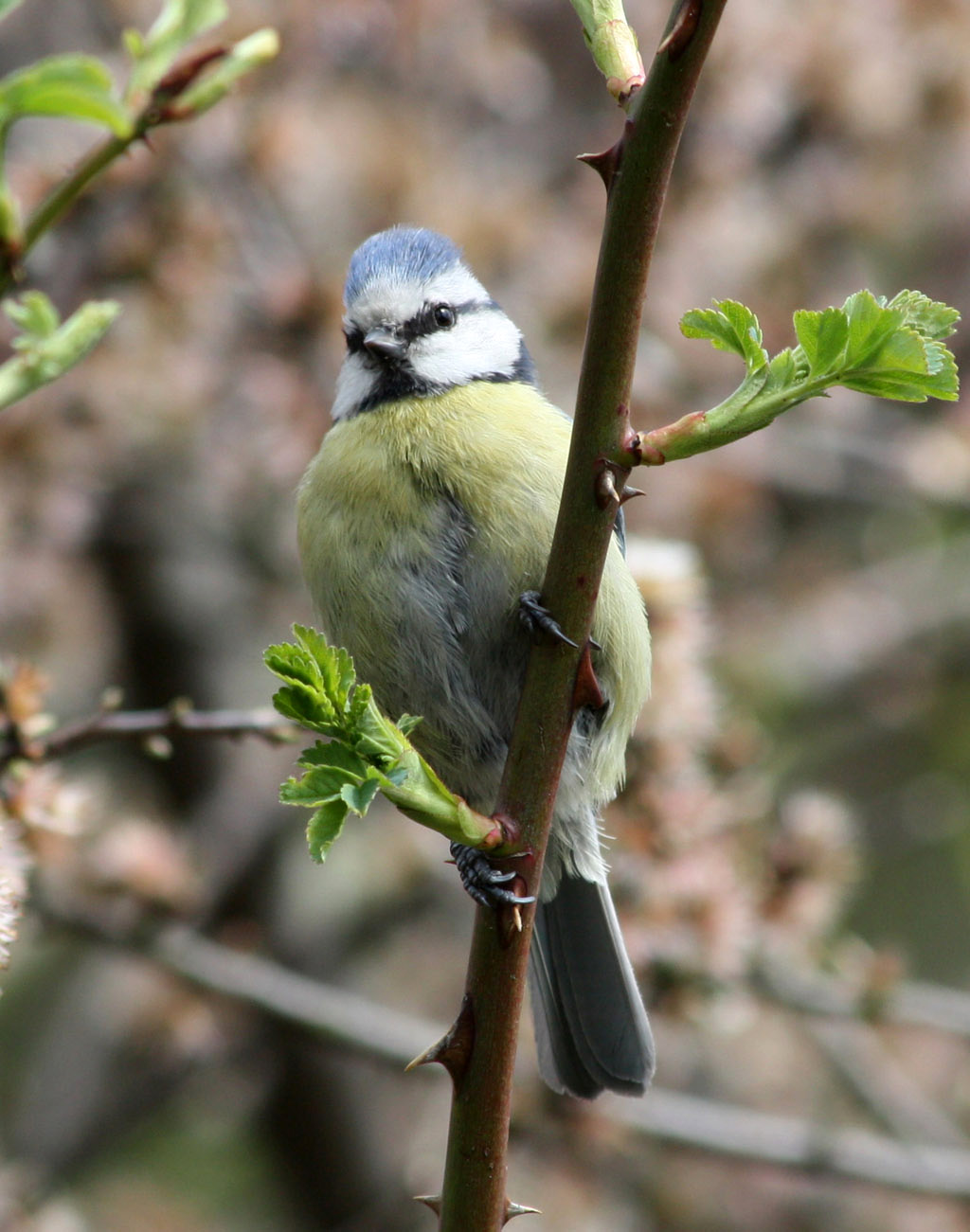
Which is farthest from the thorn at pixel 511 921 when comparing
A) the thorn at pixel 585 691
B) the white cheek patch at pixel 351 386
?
the white cheek patch at pixel 351 386

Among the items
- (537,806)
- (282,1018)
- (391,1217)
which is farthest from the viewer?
(391,1217)

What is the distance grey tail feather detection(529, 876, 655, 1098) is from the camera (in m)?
2.21

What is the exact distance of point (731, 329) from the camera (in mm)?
1153

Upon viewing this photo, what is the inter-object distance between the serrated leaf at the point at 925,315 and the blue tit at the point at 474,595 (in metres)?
0.96

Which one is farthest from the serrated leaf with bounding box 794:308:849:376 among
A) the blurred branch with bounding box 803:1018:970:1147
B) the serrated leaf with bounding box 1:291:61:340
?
the blurred branch with bounding box 803:1018:970:1147

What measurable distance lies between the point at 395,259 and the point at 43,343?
128 centimetres

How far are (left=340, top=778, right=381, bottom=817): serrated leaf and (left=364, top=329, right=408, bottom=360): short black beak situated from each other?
1.48m

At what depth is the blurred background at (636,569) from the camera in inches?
119

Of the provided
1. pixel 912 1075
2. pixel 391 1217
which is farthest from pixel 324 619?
pixel 912 1075

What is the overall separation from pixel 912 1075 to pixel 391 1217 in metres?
2.08

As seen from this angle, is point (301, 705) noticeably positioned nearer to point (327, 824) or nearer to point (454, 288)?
point (327, 824)

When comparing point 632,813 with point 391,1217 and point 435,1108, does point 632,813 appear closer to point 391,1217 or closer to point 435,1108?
point 435,1108

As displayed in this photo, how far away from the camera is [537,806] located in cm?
129

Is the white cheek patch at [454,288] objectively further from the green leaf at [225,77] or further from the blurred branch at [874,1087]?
the blurred branch at [874,1087]
